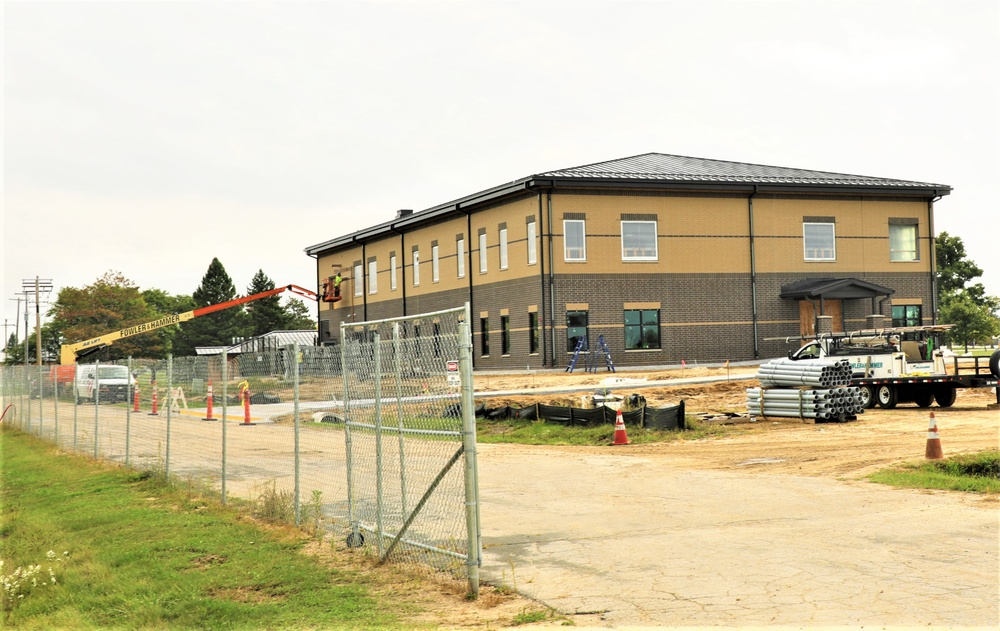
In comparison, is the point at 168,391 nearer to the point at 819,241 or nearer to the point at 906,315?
the point at 819,241

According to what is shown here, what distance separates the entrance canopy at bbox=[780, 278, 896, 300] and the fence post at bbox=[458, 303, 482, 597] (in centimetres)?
3697

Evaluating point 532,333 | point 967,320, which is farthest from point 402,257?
point 967,320

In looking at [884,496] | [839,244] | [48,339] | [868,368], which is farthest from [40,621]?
[48,339]

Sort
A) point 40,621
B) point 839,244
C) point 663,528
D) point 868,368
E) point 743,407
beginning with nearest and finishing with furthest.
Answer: point 40,621 < point 663,528 < point 868,368 < point 743,407 < point 839,244

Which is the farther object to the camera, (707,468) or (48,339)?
(48,339)

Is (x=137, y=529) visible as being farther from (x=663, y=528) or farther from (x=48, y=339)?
(x=48, y=339)

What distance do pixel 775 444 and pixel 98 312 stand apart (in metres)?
90.6

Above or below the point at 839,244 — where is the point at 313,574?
below

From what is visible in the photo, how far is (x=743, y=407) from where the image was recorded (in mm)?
29734

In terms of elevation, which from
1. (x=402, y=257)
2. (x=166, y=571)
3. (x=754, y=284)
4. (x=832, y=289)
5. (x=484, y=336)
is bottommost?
(x=166, y=571)

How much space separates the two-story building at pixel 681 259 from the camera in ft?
136

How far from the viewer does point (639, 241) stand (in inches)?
1662

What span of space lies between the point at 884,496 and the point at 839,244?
1340 inches

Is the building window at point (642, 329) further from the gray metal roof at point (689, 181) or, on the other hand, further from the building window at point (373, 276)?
the building window at point (373, 276)
